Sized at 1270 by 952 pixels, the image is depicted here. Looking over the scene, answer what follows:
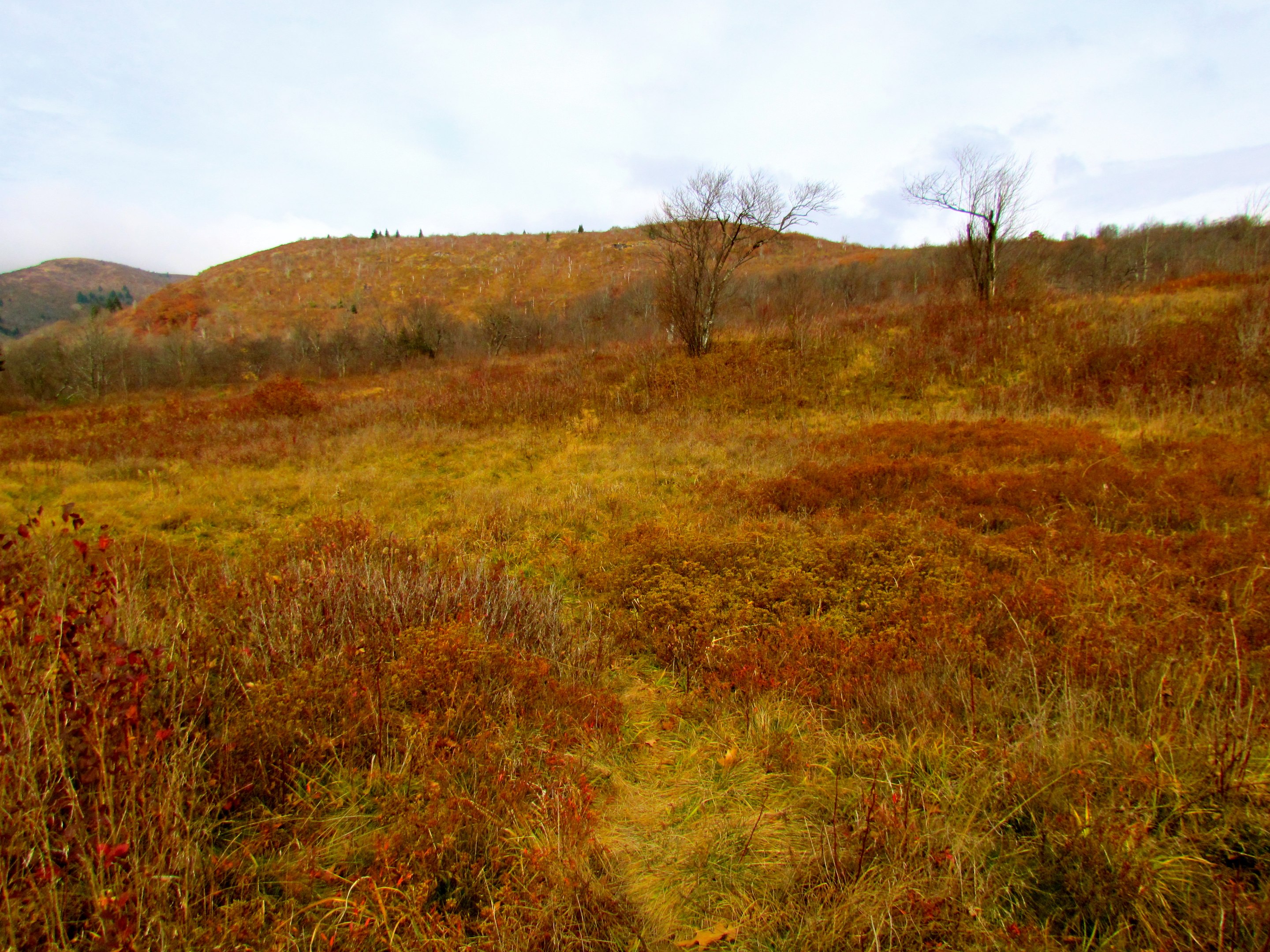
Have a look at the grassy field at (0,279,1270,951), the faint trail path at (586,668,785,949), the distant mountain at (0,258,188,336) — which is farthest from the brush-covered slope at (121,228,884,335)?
the distant mountain at (0,258,188,336)

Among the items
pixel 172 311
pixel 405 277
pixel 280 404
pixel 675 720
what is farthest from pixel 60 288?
pixel 675 720

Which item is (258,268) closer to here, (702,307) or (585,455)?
(702,307)

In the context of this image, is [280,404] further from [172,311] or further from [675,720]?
[172,311]

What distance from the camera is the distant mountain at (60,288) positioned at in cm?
12256

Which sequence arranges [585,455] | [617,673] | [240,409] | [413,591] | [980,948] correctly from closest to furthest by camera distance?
[980,948] → [617,673] → [413,591] → [585,455] → [240,409]

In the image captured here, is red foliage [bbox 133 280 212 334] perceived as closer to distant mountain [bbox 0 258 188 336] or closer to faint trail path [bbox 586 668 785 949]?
faint trail path [bbox 586 668 785 949]

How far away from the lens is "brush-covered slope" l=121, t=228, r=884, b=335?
1681 inches

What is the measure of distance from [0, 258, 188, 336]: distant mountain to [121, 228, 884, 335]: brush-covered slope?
8517cm

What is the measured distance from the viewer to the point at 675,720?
3.16m

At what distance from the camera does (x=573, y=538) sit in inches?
257

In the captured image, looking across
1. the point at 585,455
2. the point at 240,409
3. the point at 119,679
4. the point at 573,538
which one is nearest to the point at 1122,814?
the point at 119,679

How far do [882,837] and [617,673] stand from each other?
206cm

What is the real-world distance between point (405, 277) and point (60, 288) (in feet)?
607

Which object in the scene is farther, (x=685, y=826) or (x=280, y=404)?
(x=280, y=404)
